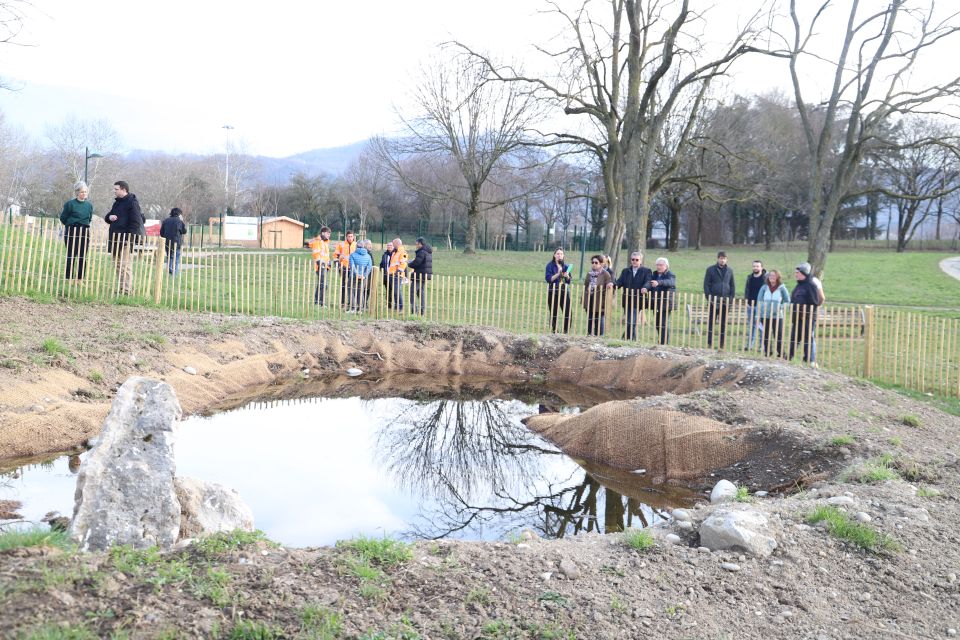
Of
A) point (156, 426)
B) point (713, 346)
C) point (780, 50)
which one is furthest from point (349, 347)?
point (780, 50)

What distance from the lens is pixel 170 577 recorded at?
3928 millimetres

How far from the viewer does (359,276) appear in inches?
622

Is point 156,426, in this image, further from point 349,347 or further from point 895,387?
point 895,387

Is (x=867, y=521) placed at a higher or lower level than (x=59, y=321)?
lower

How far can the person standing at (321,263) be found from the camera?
15.9 metres

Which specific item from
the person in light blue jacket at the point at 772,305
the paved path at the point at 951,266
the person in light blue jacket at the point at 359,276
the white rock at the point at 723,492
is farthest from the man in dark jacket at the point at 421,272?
the paved path at the point at 951,266

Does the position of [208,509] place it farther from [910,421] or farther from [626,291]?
[626,291]

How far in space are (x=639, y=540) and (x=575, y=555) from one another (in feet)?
1.72

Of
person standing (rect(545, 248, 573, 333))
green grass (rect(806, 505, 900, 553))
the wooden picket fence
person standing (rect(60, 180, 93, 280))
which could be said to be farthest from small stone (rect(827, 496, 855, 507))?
person standing (rect(60, 180, 93, 280))

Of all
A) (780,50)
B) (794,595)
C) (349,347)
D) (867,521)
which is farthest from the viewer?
(780,50)

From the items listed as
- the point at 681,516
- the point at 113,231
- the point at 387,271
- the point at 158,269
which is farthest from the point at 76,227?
the point at 681,516

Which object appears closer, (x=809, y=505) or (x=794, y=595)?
(x=794, y=595)

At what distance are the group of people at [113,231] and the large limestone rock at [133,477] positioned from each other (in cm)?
952

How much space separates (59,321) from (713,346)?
35.4 feet
